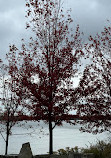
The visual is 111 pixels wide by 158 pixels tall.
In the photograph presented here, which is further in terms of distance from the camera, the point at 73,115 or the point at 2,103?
the point at 2,103

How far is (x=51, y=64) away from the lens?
13984mm

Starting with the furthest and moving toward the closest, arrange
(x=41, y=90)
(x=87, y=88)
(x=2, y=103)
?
1. (x=2, y=103)
2. (x=87, y=88)
3. (x=41, y=90)

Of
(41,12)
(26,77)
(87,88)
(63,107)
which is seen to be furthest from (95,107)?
(41,12)

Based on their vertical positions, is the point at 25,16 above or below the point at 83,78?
above

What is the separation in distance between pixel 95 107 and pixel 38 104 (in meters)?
3.97

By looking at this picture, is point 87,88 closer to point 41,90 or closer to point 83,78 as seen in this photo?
point 83,78

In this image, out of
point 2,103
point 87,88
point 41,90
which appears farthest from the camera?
point 2,103

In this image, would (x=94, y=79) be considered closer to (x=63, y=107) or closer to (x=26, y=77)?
(x=63, y=107)

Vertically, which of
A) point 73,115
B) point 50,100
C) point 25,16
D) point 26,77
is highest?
point 25,16

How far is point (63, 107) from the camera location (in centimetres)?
1396

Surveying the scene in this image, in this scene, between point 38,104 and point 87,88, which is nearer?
point 38,104

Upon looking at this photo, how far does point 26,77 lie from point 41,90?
1.38 meters

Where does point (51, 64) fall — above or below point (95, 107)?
above

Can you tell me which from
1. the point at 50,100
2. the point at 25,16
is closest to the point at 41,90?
the point at 50,100
